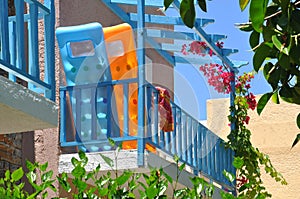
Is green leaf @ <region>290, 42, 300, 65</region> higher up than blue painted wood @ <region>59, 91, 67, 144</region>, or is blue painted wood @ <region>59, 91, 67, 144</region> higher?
green leaf @ <region>290, 42, 300, 65</region>

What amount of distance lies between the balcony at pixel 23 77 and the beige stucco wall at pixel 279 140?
1018 centimetres

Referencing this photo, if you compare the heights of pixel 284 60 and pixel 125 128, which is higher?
pixel 284 60

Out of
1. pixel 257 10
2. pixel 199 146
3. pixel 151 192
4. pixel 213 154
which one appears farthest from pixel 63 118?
pixel 257 10

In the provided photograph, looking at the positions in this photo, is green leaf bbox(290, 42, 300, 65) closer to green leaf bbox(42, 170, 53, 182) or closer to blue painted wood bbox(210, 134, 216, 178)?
green leaf bbox(42, 170, 53, 182)

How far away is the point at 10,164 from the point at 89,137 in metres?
1.07

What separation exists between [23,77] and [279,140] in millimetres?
11166

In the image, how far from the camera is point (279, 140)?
16.2 meters

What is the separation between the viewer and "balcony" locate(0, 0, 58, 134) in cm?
529

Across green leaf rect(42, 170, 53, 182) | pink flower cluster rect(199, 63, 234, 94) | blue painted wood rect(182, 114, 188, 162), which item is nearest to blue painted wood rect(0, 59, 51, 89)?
green leaf rect(42, 170, 53, 182)

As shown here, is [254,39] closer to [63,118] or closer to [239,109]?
[63,118]

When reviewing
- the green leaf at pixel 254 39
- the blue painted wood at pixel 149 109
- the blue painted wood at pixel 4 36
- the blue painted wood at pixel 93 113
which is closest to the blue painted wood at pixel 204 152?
the blue painted wood at pixel 149 109

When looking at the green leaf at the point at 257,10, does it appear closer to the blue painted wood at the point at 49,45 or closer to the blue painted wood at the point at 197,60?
the blue painted wood at the point at 49,45

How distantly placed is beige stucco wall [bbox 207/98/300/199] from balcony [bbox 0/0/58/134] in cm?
1018

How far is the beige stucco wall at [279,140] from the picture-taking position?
1579cm
